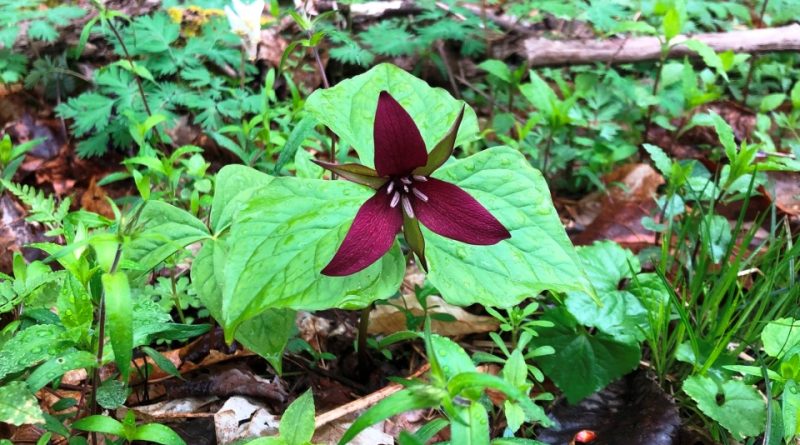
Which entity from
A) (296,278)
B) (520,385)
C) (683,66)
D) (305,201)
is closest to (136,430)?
(296,278)

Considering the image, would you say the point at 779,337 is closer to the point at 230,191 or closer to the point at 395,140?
the point at 395,140

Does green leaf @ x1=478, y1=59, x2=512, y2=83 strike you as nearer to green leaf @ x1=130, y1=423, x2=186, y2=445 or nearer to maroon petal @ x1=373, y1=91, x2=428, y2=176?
maroon petal @ x1=373, y1=91, x2=428, y2=176

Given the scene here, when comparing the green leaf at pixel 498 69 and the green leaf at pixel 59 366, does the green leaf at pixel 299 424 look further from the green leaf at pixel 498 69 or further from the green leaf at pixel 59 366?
the green leaf at pixel 498 69

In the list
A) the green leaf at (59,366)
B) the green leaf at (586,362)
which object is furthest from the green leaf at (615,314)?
the green leaf at (59,366)

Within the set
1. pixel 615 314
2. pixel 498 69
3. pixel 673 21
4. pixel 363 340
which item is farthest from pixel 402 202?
pixel 673 21

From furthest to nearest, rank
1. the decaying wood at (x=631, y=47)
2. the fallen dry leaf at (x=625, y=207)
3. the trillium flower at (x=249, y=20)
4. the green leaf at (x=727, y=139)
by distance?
the decaying wood at (x=631, y=47) < the fallen dry leaf at (x=625, y=207) < the trillium flower at (x=249, y=20) < the green leaf at (x=727, y=139)

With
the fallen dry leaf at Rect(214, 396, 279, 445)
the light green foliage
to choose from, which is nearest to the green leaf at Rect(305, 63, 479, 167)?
the fallen dry leaf at Rect(214, 396, 279, 445)
